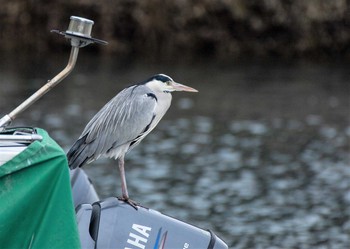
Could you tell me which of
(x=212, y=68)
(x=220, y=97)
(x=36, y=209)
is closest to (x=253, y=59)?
(x=212, y=68)

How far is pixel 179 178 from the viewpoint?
12.2m

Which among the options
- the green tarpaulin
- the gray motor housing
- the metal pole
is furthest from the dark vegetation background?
the green tarpaulin

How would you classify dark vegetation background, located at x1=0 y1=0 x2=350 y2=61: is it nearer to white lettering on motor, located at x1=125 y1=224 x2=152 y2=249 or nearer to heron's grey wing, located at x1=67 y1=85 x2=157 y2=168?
heron's grey wing, located at x1=67 y1=85 x2=157 y2=168

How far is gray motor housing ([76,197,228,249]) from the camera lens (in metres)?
5.58

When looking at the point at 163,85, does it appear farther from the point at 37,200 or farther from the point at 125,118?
the point at 37,200

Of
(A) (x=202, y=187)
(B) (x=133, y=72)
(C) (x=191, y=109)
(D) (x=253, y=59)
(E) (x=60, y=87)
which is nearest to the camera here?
(A) (x=202, y=187)

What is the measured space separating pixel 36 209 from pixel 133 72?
52.4ft

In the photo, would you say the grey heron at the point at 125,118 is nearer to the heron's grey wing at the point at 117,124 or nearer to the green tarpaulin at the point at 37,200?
the heron's grey wing at the point at 117,124

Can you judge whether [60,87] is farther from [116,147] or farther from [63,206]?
[63,206]

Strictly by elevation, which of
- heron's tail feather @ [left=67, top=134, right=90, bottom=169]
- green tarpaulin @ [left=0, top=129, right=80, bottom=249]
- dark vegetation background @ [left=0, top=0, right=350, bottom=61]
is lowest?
dark vegetation background @ [left=0, top=0, right=350, bottom=61]

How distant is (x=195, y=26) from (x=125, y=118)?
18346mm

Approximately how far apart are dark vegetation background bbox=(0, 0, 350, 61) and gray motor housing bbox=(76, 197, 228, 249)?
17902 mm

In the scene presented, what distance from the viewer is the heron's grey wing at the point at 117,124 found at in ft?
20.3

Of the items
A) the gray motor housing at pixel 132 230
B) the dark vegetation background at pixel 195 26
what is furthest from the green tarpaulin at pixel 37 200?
the dark vegetation background at pixel 195 26
